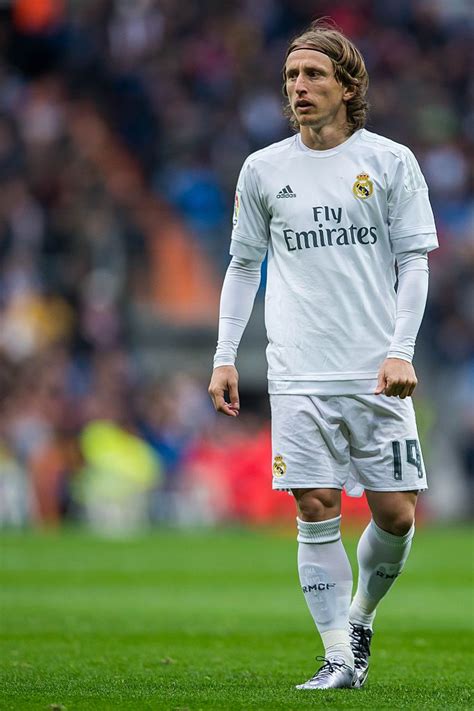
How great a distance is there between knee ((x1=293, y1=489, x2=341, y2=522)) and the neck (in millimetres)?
1331

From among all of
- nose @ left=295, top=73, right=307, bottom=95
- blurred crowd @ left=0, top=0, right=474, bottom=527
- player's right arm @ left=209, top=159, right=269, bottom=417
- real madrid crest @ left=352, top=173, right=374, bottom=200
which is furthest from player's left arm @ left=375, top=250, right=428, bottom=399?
blurred crowd @ left=0, top=0, right=474, bottom=527

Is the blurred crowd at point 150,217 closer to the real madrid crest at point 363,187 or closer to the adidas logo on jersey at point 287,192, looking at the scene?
the adidas logo on jersey at point 287,192

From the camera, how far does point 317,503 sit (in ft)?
20.2

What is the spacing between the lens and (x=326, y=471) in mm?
6148

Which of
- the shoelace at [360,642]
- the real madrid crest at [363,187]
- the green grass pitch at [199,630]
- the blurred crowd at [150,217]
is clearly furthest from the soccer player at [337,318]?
the blurred crowd at [150,217]

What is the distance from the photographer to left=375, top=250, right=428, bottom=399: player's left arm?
5.91 m

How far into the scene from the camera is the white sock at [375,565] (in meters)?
6.39

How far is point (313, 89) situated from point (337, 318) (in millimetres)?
877

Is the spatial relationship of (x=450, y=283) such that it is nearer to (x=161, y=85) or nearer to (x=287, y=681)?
(x=161, y=85)

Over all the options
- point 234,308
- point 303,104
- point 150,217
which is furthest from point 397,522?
point 150,217

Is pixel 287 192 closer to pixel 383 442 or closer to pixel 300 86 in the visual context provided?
pixel 300 86

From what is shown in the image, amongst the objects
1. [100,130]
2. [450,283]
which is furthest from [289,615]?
[100,130]

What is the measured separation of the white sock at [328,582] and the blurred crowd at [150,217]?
14720 mm

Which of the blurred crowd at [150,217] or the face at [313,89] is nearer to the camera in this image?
the face at [313,89]
